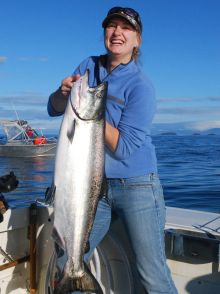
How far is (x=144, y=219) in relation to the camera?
3.37 metres

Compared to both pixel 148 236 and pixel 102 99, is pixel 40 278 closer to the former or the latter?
pixel 148 236

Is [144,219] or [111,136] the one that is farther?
[144,219]

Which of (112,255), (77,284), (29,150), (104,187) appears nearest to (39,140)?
(29,150)

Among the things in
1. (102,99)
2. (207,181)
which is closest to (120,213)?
(102,99)

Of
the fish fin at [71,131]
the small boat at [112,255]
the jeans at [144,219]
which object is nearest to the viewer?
the fish fin at [71,131]

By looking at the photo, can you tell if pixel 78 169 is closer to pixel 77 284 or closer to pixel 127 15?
pixel 77 284

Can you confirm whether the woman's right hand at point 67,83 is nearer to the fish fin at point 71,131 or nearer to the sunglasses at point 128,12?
the fish fin at point 71,131

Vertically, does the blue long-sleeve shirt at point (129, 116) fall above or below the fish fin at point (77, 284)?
above

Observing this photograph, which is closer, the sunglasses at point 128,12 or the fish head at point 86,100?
the fish head at point 86,100

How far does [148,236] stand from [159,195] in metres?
Result: 0.32

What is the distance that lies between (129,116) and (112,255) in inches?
65.5

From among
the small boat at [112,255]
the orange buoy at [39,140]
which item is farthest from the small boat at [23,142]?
the small boat at [112,255]

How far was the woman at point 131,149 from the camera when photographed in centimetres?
319

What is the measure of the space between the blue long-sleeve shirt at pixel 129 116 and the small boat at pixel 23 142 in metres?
33.3
